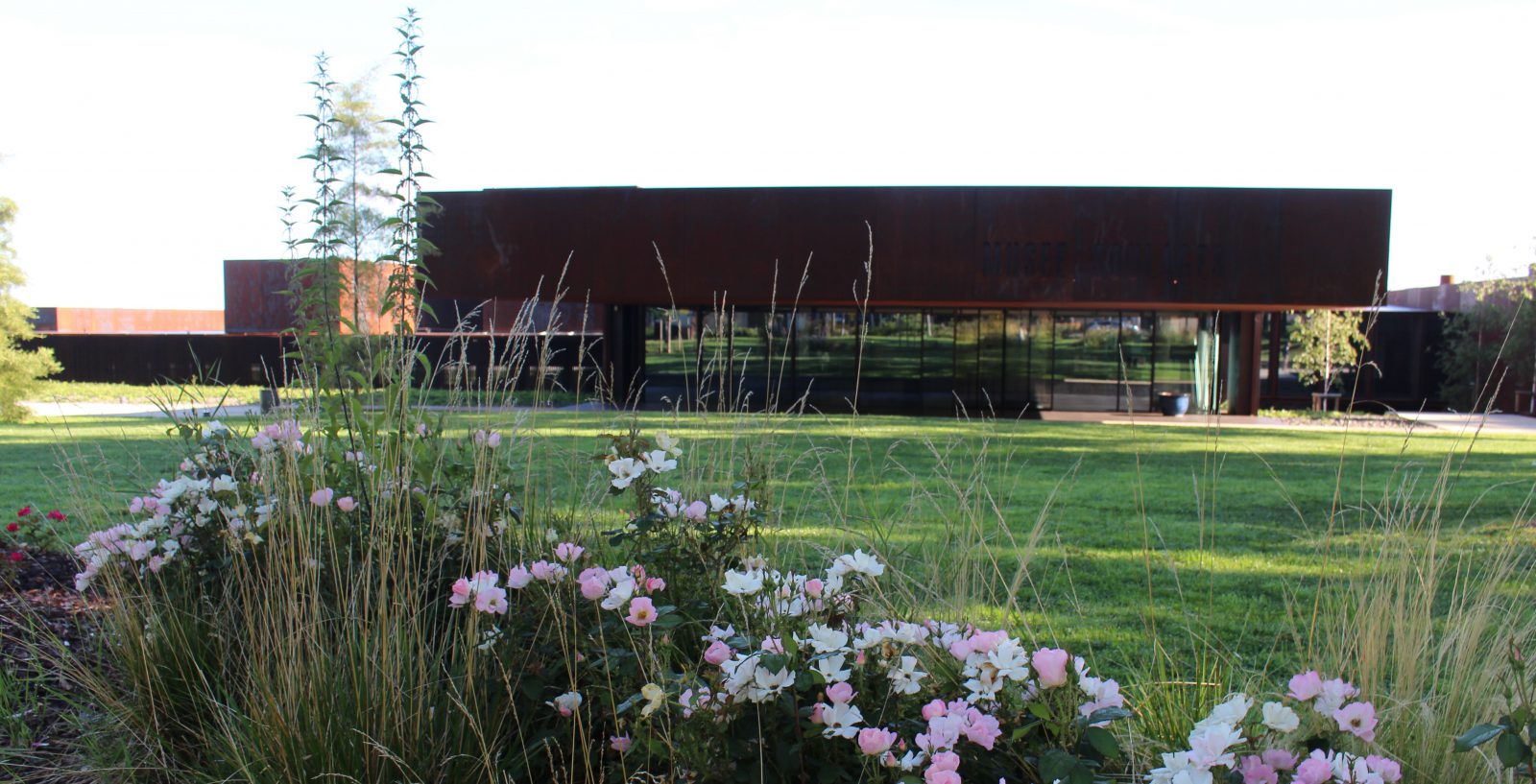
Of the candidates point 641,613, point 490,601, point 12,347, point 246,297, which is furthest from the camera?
point 246,297

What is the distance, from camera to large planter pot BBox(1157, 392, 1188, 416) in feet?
57.6

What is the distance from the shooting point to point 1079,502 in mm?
6742

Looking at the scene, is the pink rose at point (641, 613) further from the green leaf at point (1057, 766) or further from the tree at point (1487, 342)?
the tree at point (1487, 342)

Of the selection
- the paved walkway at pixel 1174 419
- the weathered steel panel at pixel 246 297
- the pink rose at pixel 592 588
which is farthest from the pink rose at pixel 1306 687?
the weathered steel panel at pixel 246 297

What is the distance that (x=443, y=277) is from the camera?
17.1 m

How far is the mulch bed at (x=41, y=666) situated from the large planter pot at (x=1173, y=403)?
671 inches

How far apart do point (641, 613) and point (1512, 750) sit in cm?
140

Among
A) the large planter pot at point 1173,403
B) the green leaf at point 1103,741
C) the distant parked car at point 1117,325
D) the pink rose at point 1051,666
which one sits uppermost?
the distant parked car at point 1117,325

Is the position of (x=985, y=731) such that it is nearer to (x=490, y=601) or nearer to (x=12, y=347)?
(x=490, y=601)

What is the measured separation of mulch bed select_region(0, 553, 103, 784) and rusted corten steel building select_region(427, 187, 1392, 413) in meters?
10.9

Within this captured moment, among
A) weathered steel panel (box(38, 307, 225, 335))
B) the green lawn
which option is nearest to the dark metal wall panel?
the green lawn

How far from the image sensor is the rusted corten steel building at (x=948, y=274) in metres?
15.2

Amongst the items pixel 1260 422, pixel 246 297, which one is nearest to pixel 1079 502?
pixel 1260 422

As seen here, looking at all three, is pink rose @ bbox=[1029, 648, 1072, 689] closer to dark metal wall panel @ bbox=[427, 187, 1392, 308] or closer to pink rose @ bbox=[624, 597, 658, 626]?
pink rose @ bbox=[624, 597, 658, 626]
